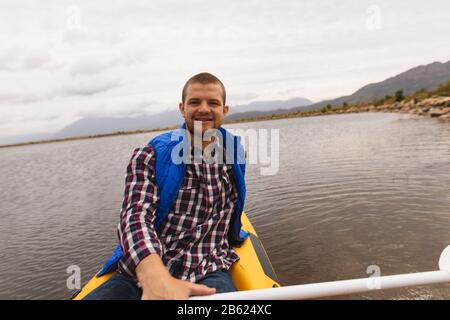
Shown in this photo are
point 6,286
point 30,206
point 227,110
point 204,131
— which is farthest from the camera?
point 30,206

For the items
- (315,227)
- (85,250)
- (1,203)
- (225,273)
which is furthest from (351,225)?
(1,203)

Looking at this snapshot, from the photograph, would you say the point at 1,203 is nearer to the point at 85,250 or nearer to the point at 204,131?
the point at 85,250

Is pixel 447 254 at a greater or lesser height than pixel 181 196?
lesser

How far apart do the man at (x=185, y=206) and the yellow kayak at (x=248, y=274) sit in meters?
0.20

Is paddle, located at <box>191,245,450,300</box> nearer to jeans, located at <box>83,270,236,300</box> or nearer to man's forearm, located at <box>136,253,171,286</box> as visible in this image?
man's forearm, located at <box>136,253,171,286</box>

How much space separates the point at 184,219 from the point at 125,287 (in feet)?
2.49

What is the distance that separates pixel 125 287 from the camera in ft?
8.38

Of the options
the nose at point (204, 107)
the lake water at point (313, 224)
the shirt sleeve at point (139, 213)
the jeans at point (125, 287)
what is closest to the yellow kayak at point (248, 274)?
the jeans at point (125, 287)

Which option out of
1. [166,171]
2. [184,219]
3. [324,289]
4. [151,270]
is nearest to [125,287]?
[151,270]

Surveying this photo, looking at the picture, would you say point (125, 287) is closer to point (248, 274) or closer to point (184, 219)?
point (184, 219)

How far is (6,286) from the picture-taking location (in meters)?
5.97

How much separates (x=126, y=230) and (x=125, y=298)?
618 mm

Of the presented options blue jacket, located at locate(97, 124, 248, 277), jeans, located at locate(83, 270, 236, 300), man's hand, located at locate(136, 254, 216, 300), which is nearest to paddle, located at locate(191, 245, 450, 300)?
man's hand, located at locate(136, 254, 216, 300)

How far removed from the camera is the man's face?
287cm
